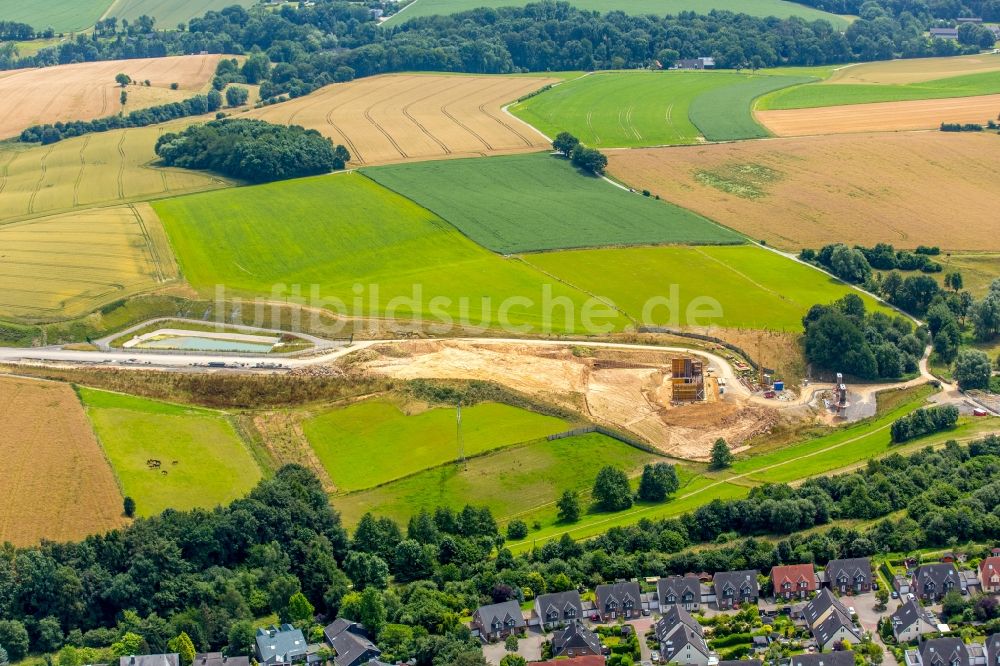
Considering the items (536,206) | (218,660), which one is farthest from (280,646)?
(536,206)

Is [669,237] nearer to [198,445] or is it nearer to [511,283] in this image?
[511,283]

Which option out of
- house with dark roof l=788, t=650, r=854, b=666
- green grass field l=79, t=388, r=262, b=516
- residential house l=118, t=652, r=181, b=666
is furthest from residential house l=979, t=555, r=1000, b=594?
green grass field l=79, t=388, r=262, b=516

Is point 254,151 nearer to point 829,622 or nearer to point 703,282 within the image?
point 703,282

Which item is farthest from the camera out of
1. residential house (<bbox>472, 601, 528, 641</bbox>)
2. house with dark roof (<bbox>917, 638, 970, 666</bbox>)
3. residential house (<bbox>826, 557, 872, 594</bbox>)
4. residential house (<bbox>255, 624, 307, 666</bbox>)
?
residential house (<bbox>826, 557, 872, 594</bbox>)

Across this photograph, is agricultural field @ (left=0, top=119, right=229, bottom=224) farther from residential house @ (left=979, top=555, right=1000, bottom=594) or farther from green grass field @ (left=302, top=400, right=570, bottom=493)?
residential house @ (left=979, top=555, right=1000, bottom=594)

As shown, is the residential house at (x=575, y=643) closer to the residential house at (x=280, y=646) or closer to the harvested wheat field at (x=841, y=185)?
the residential house at (x=280, y=646)

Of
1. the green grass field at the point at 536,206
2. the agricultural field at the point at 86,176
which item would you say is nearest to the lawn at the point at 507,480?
the green grass field at the point at 536,206

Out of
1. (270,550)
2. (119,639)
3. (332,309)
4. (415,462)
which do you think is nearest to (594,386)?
(415,462)
